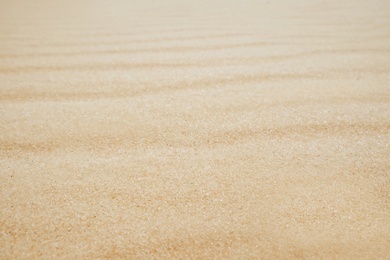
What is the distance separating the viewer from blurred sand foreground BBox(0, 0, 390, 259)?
644 millimetres

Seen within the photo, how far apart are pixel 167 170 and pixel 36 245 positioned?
0.34 metres

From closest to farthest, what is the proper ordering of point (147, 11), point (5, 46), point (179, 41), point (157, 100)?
point (157, 100) < point (5, 46) < point (179, 41) < point (147, 11)

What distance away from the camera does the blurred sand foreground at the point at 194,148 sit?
2.11ft

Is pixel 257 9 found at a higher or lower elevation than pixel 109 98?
higher

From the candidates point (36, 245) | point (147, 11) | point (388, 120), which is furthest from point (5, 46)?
point (388, 120)

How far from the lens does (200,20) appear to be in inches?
85.9

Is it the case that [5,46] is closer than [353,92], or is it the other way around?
[353,92]

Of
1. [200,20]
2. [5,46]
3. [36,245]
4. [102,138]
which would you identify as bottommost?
[36,245]

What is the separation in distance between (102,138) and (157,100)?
278 mm

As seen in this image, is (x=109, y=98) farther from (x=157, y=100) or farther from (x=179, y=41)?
(x=179, y=41)

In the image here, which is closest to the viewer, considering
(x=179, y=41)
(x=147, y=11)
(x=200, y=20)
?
(x=179, y=41)

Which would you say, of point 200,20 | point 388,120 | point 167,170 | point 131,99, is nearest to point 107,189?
point 167,170

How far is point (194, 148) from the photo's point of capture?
2.89 feet

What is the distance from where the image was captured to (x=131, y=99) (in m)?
1.11
